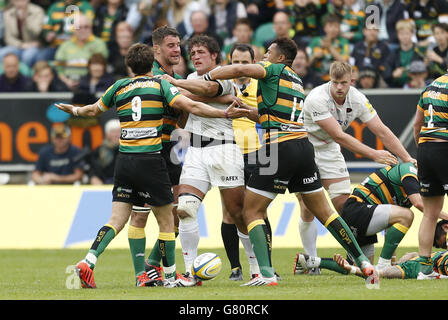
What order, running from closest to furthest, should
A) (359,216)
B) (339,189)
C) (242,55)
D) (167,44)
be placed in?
(167,44)
(359,216)
(242,55)
(339,189)

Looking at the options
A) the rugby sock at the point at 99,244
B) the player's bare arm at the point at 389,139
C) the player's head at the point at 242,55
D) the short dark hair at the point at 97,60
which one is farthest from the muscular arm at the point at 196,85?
the short dark hair at the point at 97,60

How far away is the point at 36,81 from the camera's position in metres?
18.2

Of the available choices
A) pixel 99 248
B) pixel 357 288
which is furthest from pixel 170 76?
pixel 357 288

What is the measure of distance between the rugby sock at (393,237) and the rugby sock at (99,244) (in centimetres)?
321

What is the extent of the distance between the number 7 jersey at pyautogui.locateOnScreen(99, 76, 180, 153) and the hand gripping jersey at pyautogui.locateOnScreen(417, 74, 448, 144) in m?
2.81

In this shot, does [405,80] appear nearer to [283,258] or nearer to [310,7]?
[310,7]

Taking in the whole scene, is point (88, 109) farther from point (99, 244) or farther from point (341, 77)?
point (341, 77)


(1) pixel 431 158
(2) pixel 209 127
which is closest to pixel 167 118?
(2) pixel 209 127

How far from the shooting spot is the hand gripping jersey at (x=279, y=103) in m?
9.16

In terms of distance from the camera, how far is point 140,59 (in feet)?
30.7

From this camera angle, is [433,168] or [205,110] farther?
[433,168]

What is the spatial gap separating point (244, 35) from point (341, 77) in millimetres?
7186

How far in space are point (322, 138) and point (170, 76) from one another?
255 cm

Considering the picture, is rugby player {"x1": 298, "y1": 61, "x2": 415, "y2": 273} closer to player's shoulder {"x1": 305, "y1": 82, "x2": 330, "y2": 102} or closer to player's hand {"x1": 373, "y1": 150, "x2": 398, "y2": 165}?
player's shoulder {"x1": 305, "y1": 82, "x2": 330, "y2": 102}
